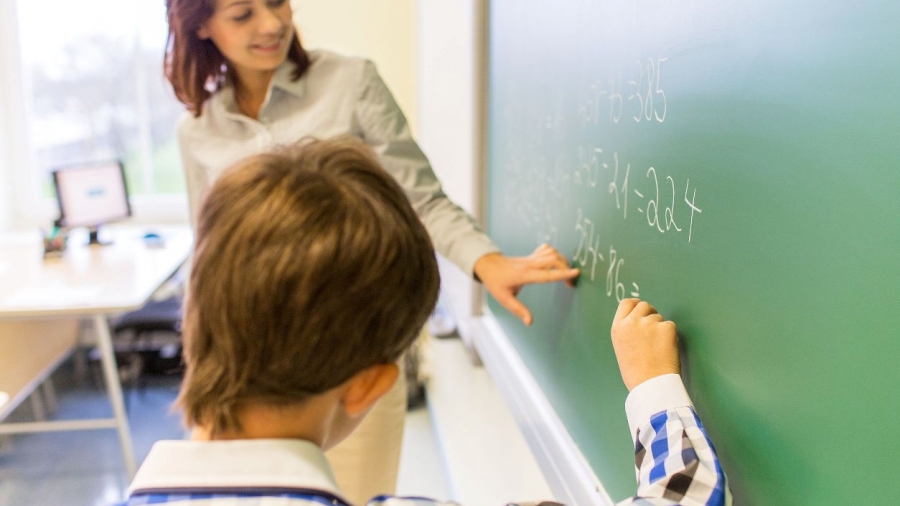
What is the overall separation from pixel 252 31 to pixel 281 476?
95 centimetres

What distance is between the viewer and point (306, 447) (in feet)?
2.29

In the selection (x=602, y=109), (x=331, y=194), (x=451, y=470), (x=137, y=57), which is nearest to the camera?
(x=331, y=194)

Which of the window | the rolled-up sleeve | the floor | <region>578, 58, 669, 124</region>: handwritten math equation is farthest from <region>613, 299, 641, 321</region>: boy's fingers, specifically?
the window

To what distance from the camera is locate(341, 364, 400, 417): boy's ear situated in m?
0.74

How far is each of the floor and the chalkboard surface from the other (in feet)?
4.27

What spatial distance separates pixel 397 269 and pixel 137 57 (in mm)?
3396

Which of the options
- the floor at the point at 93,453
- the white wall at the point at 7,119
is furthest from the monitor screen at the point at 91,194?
the floor at the point at 93,453

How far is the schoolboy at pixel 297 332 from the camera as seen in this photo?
0.64 metres

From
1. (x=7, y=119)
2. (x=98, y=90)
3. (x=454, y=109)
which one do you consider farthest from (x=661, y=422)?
(x=7, y=119)

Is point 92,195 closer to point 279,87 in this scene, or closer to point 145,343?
point 145,343

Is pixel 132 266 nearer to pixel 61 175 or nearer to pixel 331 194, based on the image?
pixel 61 175

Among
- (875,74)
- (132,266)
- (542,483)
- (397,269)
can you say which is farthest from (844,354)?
(132,266)

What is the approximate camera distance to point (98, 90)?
11.7 feet

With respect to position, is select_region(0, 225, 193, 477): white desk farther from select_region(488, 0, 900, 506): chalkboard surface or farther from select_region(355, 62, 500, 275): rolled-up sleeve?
select_region(488, 0, 900, 506): chalkboard surface
